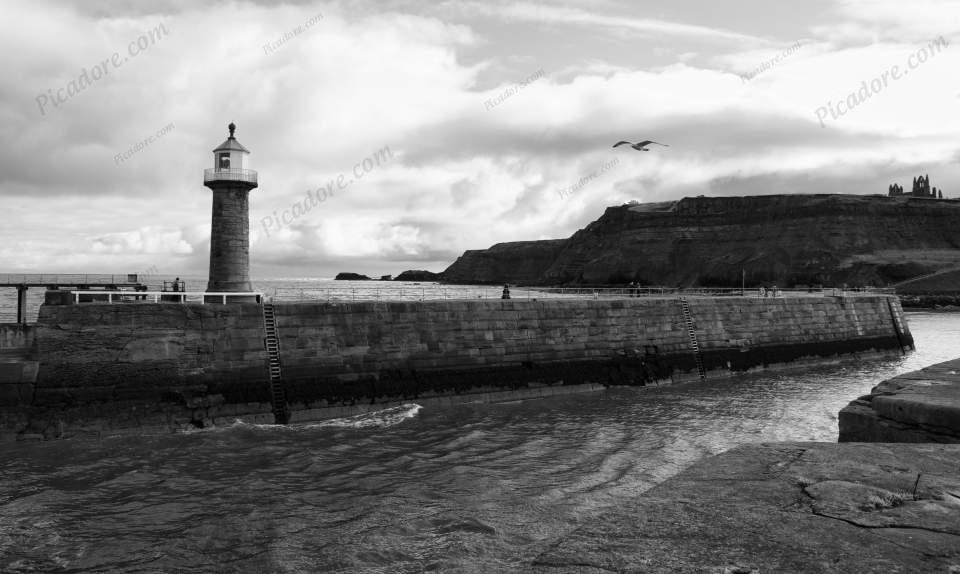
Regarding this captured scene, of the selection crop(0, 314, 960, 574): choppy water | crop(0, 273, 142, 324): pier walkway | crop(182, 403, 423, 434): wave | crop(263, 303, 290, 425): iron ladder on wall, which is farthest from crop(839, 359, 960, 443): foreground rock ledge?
crop(0, 273, 142, 324): pier walkway

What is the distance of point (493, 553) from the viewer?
9117 millimetres

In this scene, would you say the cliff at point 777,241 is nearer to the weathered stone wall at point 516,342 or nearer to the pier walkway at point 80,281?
the weathered stone wall at point 516,342

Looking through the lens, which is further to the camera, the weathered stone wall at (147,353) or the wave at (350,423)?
the wave at (350,423)

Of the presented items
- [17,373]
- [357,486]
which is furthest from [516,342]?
[17,373]

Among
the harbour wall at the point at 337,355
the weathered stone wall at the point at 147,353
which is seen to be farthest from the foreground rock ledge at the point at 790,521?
the weathered stone wall at the point at 147,353

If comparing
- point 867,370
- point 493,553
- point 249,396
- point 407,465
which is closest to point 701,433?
point 407,465

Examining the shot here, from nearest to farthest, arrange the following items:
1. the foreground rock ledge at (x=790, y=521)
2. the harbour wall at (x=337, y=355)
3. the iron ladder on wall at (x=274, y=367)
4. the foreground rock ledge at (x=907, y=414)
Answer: the foreground rock ledge at (x=790, y=521) → the foreground rock ledge at (x=907, y=414) → the harbour wall at (x=337, y=355) → the iron ladder on wall at (x=274, y=367)

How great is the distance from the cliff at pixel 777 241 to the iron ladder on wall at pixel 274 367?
10060 centimetres

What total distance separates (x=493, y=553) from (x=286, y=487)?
5073mm

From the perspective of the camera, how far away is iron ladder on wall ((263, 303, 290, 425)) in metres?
19.1

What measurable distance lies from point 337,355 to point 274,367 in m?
2.02

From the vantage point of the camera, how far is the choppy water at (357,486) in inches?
370

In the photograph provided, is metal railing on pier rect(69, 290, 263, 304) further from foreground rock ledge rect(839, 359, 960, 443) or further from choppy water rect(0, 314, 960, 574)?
foreground rock ledge rect(839, 359, 960, 443)

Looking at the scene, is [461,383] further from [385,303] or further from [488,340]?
[385,303]
